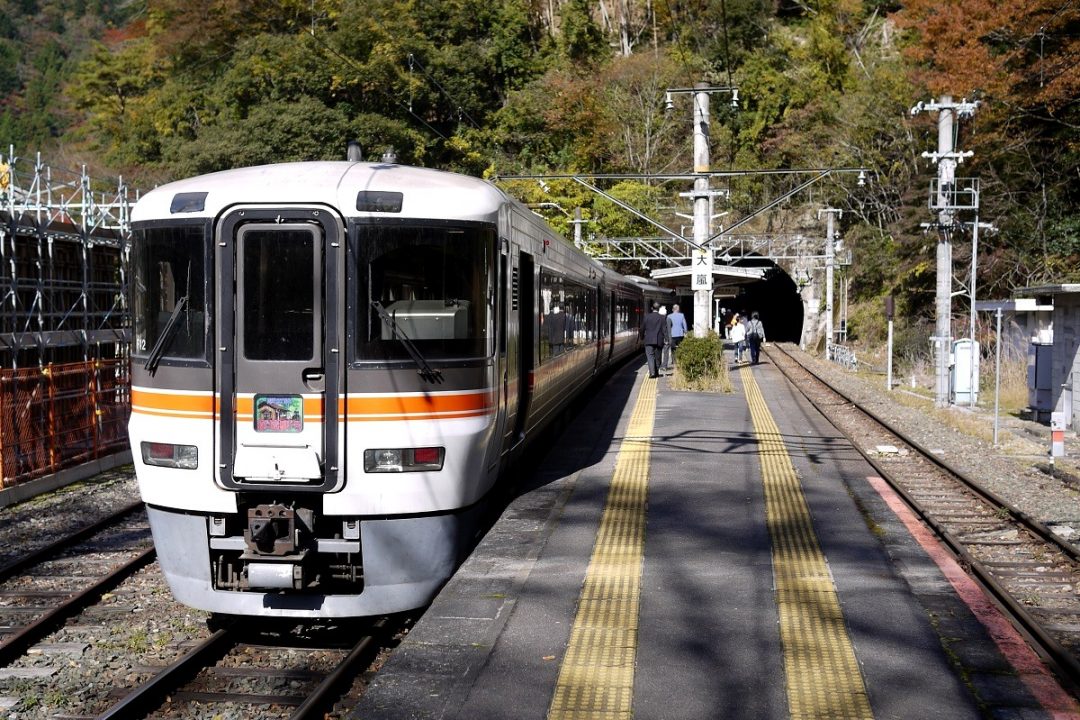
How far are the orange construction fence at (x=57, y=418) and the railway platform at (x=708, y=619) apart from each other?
5.57 meters

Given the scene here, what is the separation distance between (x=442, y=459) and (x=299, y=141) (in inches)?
1353

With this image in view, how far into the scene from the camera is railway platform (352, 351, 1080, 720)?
4977 mm

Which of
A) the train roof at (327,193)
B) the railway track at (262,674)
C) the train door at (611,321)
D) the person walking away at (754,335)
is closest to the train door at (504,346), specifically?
the train roof at (327,193)

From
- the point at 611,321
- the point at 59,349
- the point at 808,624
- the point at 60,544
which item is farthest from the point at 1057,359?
the point at 59,349

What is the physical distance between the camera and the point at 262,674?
6137 millimetres

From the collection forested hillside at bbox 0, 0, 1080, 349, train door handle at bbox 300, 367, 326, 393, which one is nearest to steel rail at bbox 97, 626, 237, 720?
train door handle at bbox 300, 367, 326, 393

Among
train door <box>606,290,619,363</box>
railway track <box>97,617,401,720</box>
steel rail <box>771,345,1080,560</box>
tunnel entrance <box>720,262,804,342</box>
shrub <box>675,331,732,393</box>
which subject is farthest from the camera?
tunnel entrance <box>720,262,804,342</box>

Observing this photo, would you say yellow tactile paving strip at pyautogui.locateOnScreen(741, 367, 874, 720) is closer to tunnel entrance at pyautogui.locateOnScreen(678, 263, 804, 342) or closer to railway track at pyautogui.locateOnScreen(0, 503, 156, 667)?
railway track at pyautogui.locateOnScreen(0, 503, 156, 667)

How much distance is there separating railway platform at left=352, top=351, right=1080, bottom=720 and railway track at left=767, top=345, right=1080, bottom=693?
0.21m

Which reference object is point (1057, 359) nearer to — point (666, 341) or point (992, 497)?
point (666, 341)

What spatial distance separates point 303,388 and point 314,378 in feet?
0.29

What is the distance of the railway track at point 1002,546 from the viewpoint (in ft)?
20.8

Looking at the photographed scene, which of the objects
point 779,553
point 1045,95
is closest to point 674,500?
point 779,553

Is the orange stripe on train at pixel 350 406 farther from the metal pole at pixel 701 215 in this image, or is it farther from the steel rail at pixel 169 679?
the metal pole at pixel 701 215
